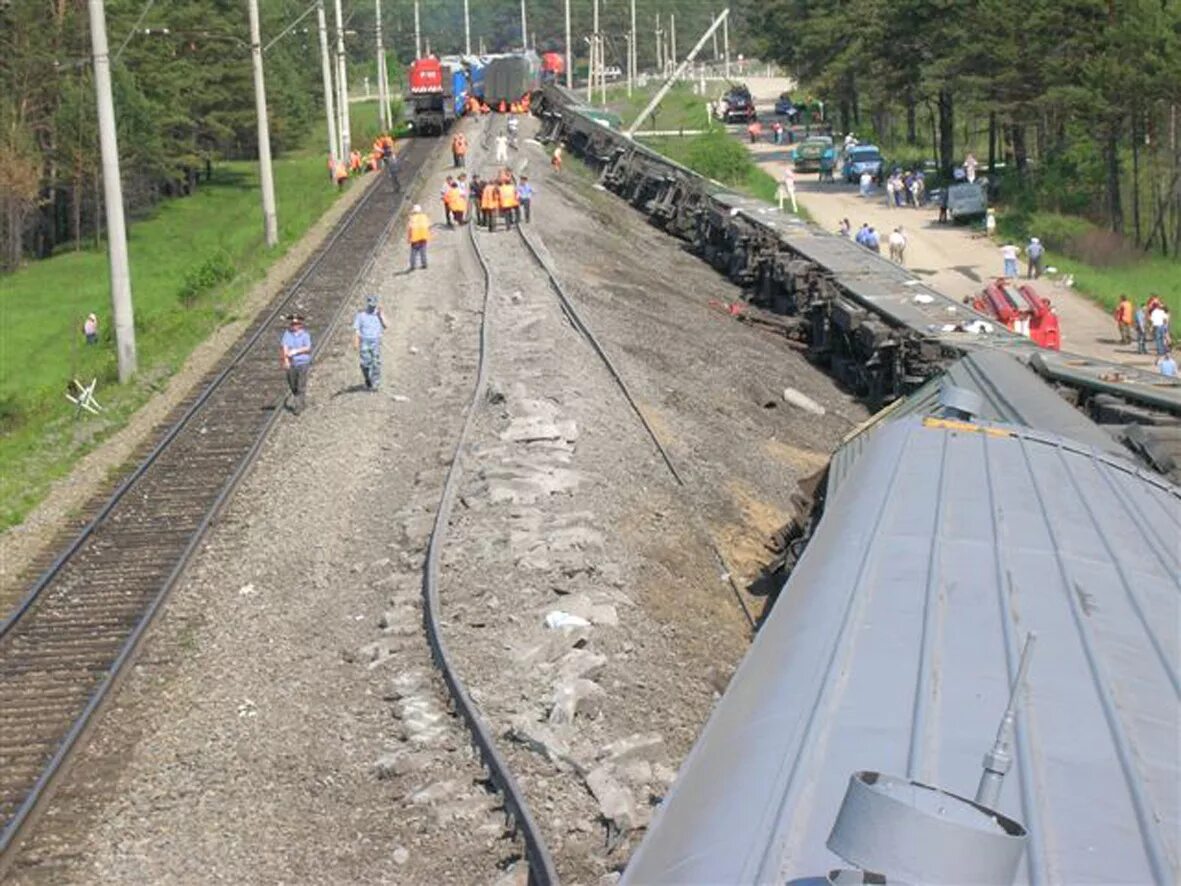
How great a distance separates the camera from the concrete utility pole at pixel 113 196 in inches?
880

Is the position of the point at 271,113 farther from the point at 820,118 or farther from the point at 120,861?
the point at 120,861

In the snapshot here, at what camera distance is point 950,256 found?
47.2 meters

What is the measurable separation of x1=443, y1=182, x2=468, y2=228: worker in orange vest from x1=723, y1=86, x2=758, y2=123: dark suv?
62923 millimetres

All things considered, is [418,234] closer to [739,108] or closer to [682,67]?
[682,67]

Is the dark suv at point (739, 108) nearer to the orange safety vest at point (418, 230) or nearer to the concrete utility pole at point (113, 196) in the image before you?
the orange safety vest at point (418, 230)

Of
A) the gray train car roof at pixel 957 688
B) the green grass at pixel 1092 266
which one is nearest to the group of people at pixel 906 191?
the green grass at pixel 1092 266

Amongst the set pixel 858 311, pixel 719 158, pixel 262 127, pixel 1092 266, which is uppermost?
pixel 262 127

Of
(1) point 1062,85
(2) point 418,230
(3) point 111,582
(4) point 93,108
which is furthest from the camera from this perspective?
(4) point 93,108

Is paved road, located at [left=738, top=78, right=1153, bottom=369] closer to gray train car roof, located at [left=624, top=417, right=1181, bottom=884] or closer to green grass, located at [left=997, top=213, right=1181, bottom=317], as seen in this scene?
green grass, located at [left=997, top=213, right=1181, bottom=317]

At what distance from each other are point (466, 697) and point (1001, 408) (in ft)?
20.1

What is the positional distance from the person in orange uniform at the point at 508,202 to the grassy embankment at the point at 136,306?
16.9 ft

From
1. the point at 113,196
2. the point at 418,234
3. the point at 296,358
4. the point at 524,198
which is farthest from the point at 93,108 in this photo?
the point at 296,358

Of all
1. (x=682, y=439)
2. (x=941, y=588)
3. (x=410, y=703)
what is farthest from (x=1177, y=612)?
(x=682, y=439)

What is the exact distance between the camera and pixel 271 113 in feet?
292
